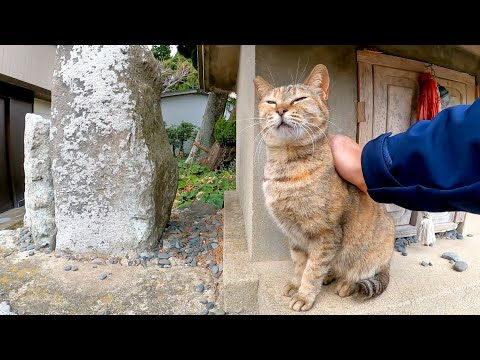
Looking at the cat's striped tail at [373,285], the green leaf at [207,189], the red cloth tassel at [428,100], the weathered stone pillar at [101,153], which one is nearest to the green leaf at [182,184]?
the green leaf at [207,189]

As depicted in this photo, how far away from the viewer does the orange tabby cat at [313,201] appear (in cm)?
163

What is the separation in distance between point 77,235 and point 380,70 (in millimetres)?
3404

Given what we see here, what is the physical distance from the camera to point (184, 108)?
42.3 feet

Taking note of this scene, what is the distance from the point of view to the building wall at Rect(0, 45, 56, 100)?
5.22 metres

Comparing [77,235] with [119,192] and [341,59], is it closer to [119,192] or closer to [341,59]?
[119,192]

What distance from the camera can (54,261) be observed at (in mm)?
2840

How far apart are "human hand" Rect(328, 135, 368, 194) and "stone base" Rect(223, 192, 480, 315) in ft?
2.52

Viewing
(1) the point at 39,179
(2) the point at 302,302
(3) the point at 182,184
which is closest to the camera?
(2) the point at 302,302

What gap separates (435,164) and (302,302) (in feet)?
3.75

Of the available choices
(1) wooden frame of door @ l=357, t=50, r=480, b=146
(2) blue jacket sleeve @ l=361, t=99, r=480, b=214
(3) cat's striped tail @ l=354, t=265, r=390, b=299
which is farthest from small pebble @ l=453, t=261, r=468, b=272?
(2) blue jacket sleeve @ l=361, t=99, r=480, b=214

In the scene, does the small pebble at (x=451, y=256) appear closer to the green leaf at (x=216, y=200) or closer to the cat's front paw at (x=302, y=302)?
the cat's front paw at (x=302, y=302)

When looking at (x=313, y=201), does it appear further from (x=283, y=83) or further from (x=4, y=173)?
(x=4, y=173)

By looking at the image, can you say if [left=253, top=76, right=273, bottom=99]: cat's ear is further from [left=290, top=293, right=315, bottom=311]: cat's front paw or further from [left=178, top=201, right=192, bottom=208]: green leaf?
[left=178, top=201, right=192, bottom=208]: green leaf

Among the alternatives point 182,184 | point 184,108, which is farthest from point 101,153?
point 184,108
